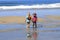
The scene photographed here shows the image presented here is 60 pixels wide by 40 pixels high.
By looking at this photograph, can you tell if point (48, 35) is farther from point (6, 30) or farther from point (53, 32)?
point (6, 30)

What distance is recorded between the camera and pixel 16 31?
1627cm

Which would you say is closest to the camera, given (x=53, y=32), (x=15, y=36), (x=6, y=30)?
(x=15, y=36)

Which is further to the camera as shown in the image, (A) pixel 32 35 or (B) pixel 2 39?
(A) pixel 32 35

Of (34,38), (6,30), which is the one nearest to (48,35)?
(34,38)

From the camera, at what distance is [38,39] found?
44.1ft

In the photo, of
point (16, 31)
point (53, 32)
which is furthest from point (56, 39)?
point (16, 31)

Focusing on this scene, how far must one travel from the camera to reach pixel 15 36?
14.5m

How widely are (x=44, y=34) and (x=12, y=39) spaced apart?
7.81 ft

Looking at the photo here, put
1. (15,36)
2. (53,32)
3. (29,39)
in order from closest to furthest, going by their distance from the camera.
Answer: (29,39)
(15,36)
(53,32)

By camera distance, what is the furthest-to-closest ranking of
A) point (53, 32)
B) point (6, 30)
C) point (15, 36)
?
point (6, 30) < point (53, 32) < point (15, 36)

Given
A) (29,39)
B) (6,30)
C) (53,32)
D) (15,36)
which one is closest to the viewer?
(29,39)

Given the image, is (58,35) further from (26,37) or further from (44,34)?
(26,37)

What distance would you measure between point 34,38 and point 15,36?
1.37 meters

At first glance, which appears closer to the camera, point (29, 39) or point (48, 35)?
point (29, 39)
